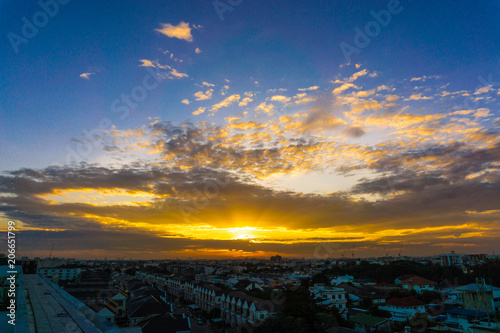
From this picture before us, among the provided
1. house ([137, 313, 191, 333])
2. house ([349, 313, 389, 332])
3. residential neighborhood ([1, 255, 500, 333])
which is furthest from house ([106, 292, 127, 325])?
house ([349, 313, 389, 332])

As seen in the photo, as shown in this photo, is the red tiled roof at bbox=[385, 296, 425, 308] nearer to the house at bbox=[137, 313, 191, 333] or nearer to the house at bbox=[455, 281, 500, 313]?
the house at bbox=[455, 281, 500, 313]

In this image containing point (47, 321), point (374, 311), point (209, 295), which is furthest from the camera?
point (209, 295)

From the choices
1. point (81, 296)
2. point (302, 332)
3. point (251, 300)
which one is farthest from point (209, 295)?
point (302, 332)

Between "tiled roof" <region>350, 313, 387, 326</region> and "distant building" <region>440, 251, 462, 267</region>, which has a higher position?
"tiled roof" <region>350, 313, 387, 326</region>

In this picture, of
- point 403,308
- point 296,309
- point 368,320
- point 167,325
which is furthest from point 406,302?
point 167,325

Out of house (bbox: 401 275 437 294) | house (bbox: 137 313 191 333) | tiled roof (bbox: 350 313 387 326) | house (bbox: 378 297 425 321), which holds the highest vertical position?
house (bbox: 137 313 191 333)

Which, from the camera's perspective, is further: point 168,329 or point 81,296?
point 81,296

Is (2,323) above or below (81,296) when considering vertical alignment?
above

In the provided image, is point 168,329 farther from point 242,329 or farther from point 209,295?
point 209,295

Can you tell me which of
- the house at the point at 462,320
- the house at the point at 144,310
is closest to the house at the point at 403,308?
the house at the point at 462,320
